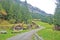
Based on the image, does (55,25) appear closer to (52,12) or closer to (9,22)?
(52,12)

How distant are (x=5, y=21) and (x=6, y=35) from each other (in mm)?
467

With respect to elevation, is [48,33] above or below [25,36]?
above

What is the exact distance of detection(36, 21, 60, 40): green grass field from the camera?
11.5 metres

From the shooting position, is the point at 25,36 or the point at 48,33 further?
the point at 25,36

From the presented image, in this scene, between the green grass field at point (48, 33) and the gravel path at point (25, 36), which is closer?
the green grass field at point (48, 33)

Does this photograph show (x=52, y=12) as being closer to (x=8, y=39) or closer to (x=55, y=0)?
(x=55, y=0)

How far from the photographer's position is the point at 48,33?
37.9 ft

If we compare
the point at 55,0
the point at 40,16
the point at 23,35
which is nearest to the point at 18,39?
the point at 23,35

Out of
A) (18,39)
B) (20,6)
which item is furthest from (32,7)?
(18,39)

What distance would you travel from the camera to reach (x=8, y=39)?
11766 mm

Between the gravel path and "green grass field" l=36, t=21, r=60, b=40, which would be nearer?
"green grass field" l=36, t=21, r=60, b=40

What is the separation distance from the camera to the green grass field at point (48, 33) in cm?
1148

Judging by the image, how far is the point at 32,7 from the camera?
465 inches

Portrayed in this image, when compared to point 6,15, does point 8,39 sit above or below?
below
